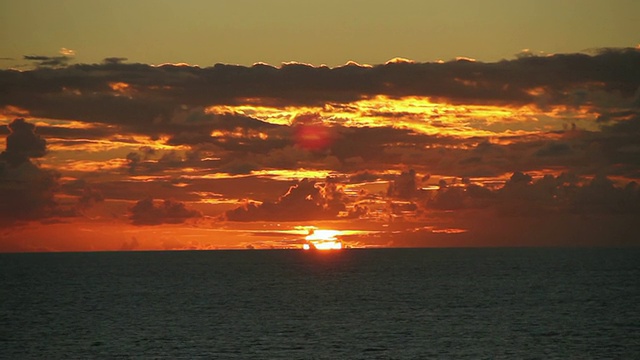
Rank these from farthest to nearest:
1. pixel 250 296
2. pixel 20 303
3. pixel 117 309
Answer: pixel 250 296 → pixel 20 303 → pixel 117 309

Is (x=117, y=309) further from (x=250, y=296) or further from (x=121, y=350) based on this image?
(x=121, y=350)

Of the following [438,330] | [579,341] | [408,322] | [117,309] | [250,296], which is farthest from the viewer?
[250,296]

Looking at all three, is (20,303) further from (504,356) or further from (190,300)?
(504,356)

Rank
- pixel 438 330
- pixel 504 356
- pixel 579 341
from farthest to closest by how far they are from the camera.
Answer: pixel 438 330
pixel 579 341
pixel 504 356

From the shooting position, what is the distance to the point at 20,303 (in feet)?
455

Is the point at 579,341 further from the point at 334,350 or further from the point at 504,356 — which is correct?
the point at 334,350

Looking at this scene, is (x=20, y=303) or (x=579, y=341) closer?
(x=579, y=341)

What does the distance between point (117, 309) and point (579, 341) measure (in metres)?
67.5

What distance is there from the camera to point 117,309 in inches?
4995

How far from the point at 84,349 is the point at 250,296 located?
6908cm

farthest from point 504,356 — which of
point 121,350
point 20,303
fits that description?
point 20,303

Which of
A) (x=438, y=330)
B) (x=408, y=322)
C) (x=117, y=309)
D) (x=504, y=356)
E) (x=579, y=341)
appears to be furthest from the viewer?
(x=117, y=309)

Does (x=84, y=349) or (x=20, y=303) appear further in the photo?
(x=20, y=303)

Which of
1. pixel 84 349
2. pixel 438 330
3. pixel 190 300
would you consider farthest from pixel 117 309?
pixel 438 330
